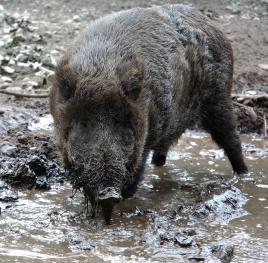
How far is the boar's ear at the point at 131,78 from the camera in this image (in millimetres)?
4988

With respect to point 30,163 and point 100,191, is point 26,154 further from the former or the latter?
point 100,191

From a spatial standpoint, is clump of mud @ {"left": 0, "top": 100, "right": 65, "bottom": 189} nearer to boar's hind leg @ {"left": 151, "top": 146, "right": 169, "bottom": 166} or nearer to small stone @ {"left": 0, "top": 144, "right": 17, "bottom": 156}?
small stone @ {"left": 0, "top": 144, "right": 17, "bottom": 156}

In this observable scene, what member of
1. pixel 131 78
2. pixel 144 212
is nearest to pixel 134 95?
pixel 131 78

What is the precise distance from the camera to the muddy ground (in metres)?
4.56

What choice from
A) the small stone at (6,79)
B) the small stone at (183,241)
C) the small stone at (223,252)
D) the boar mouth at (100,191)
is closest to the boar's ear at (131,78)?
the boar mouth at (100,191)

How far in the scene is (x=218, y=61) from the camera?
6707mm

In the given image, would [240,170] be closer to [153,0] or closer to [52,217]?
[52,217]

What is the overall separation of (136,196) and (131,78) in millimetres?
1319

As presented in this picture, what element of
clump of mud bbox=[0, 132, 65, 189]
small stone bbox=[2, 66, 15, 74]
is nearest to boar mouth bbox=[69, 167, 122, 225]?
clump of mud bbox=[0, 132, 65, 189]

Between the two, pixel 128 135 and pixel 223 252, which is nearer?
pixel 223 252

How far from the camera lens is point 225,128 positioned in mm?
6922

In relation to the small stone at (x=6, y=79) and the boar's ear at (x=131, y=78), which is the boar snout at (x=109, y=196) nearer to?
the boar's ear at (x=131, y=78)

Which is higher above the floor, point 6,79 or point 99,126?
point 99,126

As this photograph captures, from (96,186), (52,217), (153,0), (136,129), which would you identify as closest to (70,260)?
(96,186)
